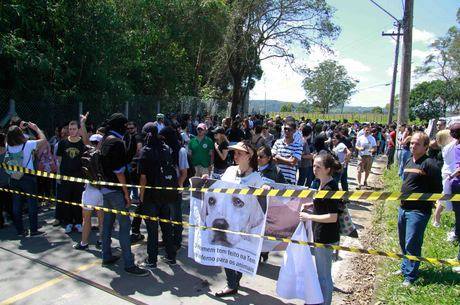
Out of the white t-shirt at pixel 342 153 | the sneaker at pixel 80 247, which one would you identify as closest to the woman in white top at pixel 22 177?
the sneaker at pixel 80 247

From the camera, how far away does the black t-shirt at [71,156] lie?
684cm

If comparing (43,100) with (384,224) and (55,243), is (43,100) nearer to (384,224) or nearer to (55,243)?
(55,243)

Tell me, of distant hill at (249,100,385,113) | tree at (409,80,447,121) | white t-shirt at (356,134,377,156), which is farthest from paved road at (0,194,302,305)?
tree at (409,80,447,121)

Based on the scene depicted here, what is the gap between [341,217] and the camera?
4.28 m

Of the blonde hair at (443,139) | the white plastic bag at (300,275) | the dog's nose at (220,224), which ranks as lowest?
the white plastic bag at (300,275)

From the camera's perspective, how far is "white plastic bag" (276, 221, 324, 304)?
Answer: 12.7ft

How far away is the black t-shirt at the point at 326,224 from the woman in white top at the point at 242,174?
725 mm

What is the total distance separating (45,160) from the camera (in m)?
7.62

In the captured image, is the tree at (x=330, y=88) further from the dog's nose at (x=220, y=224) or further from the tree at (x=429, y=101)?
the dog's nose at (x=220, y=224)

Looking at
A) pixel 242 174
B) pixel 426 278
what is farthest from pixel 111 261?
pixel 426 278

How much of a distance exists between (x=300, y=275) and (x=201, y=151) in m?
5.16

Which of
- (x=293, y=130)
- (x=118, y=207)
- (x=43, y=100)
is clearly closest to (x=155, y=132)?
(x=118, y=207)

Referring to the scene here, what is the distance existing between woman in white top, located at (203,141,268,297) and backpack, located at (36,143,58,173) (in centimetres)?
435

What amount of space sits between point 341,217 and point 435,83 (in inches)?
2662
